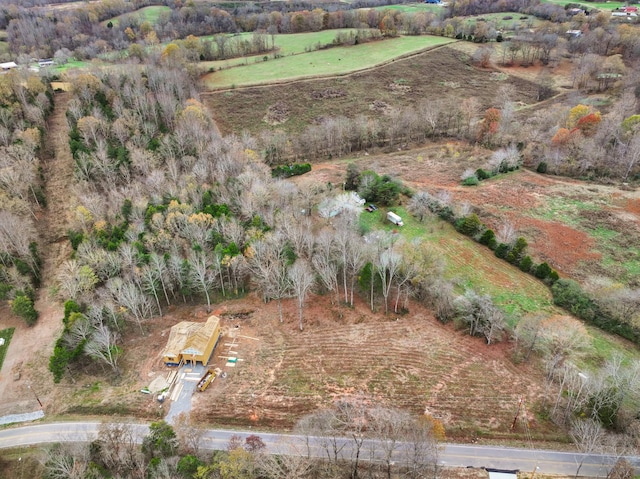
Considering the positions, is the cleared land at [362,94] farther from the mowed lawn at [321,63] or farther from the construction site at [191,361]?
the construction site at [191,361]

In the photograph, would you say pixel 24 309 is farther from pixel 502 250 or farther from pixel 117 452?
pixel 502 250

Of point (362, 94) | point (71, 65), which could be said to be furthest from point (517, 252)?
point (71, 65)

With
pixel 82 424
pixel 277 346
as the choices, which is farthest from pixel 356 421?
pixel 82 424

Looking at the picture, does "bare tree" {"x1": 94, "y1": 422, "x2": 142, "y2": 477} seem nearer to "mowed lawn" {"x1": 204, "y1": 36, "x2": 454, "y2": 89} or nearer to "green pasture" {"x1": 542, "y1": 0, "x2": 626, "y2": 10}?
"mowed lawn" {"x1": 204, "y1": 36, "x2": 454, "y2": 89}

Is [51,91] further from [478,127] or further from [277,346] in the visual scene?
[478,127]

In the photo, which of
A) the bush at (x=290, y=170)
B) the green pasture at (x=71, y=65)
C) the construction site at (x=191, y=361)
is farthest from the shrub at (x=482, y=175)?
the green pasture at (x=71, y=65)
